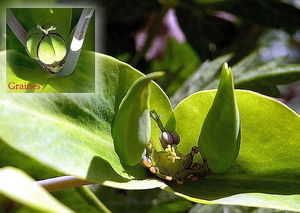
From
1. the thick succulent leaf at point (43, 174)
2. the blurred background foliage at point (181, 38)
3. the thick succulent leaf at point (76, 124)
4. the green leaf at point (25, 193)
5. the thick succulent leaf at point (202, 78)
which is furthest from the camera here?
the thick succulent leaf at point (202, 78)

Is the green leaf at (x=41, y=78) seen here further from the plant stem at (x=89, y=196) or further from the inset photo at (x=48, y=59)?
the plant stem at (x=89, y=196)

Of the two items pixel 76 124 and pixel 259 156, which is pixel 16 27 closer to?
Result: pixel 76 124

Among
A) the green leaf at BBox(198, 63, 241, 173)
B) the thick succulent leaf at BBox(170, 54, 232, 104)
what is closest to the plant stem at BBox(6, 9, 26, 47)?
the green leaf at BBox(198, 63, 241, 173)

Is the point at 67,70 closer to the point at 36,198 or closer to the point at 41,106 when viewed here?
the point at 41,106

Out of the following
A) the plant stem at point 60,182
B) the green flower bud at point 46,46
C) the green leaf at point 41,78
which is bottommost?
the plant stem at point 60,182

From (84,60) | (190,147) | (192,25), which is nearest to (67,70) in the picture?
(84,60)

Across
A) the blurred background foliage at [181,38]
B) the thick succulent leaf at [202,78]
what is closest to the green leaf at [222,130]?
the blurred background foliage at [181,38]

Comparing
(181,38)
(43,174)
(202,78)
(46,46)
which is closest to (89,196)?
(43,174)
